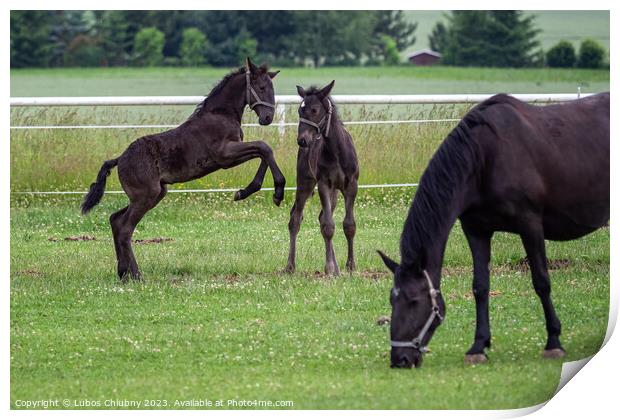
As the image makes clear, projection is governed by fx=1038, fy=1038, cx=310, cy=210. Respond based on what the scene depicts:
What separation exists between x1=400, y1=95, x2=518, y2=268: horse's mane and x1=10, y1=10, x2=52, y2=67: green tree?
Result: 4.07 meters

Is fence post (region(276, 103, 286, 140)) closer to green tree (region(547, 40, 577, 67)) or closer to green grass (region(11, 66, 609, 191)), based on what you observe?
green grass (region(11, 66, 609, 191))

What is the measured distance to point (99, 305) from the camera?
8789 millimetres

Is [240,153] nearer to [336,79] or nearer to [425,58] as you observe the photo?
[425,58]

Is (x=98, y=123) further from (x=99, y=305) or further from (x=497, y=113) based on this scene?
(x=497, y=113)

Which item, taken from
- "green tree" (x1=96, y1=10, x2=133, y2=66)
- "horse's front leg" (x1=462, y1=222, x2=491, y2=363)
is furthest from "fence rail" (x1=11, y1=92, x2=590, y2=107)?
"horse's front leg" (x1=462, y1=222, x2=491, y2=363)

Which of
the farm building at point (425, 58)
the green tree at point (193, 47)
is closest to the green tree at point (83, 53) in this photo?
the green tree at point (193, 47)

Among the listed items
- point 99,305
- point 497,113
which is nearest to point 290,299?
point 99,305

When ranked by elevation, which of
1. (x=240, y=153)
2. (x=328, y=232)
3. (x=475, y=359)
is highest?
(x=240, y=153)

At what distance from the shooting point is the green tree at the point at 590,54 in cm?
808

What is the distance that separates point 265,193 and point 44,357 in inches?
274

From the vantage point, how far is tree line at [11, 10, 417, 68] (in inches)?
390

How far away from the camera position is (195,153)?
32.3 ft

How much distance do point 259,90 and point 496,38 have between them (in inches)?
99.6

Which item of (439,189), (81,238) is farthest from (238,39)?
(439,189)
